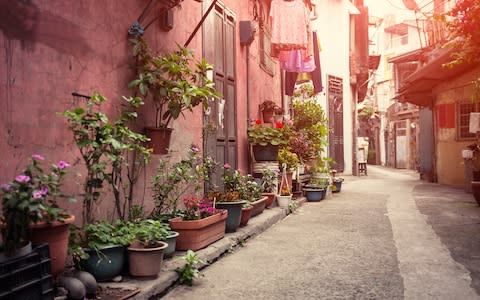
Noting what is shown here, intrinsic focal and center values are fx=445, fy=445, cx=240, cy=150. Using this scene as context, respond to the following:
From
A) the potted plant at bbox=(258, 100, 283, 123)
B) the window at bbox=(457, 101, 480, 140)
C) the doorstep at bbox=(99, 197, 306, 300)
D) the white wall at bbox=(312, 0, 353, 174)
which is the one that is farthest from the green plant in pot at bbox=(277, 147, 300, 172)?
the white wall at bbox=(312, 0, 353, 174)

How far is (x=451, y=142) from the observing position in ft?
51.6

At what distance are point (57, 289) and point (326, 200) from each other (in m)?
8.72

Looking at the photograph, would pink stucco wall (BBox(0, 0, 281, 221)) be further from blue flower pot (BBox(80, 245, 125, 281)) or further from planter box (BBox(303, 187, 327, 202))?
planter box (BBox(303, 187, 327, 202))

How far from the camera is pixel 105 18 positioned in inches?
176

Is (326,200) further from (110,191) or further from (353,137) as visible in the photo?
(353,137)

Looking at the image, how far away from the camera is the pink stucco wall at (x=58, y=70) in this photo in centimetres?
330

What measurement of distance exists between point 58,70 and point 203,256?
7.76 ft

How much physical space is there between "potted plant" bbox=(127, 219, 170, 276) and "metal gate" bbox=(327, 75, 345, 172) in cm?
1471

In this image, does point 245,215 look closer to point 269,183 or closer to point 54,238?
point 269,183

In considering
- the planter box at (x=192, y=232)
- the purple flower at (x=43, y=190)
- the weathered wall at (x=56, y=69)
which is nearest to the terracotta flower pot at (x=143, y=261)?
the weathered wall at (x=56, y=69)

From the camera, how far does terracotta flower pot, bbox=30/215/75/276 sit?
9.82ft

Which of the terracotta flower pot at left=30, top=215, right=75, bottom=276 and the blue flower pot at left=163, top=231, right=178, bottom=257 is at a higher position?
the terracotta flower pot at left=30, top=215, right=75, bottom=276

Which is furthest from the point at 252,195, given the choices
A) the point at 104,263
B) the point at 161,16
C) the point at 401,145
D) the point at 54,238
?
the point at 401,145

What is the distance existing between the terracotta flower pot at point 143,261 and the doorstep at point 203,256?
60mm
